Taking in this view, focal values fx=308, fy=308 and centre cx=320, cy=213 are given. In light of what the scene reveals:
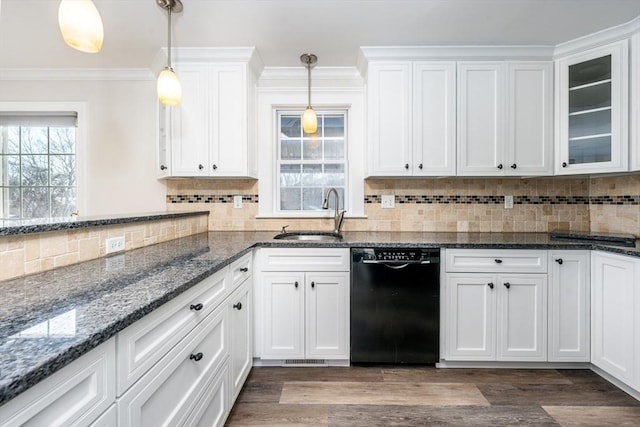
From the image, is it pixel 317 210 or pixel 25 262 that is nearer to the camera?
pixel 25 262

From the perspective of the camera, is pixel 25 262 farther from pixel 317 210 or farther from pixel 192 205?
pixel 317 210

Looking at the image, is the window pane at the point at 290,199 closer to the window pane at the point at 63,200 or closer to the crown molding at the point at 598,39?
the window pane at the point at 63,200

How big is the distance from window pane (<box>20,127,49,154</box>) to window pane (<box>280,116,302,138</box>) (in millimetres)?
2265

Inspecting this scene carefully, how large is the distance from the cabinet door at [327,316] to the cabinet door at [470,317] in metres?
0.72

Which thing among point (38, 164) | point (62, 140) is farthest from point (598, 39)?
point (38, 164)

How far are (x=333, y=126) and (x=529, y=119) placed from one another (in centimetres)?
160

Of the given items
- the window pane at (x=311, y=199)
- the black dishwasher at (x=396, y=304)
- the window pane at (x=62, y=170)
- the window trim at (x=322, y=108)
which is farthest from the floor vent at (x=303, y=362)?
the window pane at (x=62, y=170)

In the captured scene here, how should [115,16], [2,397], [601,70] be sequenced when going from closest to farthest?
[2,397] < [115,16] < [601,70]

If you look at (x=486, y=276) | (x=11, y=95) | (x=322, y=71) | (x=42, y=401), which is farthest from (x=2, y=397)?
(x=11, y=95)

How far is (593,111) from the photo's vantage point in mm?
2275

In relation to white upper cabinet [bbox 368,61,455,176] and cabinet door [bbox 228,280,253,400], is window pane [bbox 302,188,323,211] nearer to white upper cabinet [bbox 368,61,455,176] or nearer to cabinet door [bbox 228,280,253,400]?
white upper cabinet [bbox 368,61,455,176]

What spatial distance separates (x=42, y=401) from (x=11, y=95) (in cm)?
360

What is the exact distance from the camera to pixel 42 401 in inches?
22.6

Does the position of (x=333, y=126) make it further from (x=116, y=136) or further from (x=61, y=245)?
(x=61, y=245)
